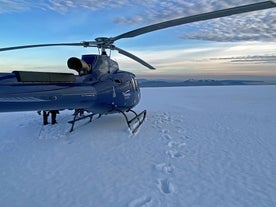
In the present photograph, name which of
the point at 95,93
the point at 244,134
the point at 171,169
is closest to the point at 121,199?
the point at 171,169

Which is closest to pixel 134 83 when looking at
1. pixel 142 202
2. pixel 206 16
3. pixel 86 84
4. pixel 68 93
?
pixel 86 84

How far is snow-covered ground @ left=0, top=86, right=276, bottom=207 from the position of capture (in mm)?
3734

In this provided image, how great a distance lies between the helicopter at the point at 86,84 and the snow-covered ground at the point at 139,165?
101 cm

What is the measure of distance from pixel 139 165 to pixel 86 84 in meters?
2.22

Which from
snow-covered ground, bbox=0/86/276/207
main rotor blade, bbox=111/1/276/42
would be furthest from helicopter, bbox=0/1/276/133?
snow-covered ground, bbox=0/86/276/207

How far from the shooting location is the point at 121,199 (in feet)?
12.1

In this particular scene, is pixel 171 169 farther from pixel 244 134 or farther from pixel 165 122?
pixel 165 122

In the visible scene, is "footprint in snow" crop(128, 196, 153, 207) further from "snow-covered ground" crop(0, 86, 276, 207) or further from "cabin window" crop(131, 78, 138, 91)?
"cabin window" crop(131, 78, 138, 91)

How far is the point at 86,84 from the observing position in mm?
5918

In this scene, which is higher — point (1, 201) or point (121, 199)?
point (121, 199)

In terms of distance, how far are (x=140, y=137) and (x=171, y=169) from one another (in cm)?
215

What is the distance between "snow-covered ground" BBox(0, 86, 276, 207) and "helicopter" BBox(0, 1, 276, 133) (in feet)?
3.33

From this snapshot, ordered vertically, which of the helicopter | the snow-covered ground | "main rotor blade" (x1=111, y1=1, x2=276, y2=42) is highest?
"main rotor blade" (x1=111, y1=1, x2=276, y2=42)

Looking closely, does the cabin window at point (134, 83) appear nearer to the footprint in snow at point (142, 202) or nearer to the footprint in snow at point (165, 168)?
the footprint in snow at point (165, 168)
